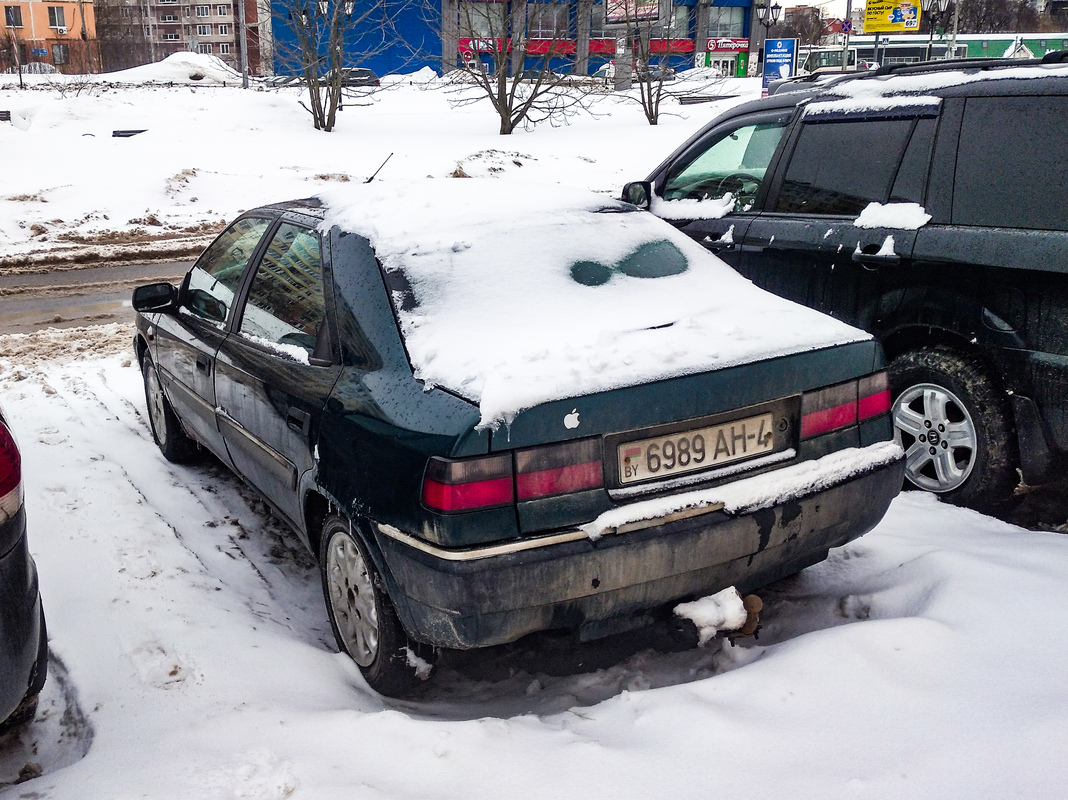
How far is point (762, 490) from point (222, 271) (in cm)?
270

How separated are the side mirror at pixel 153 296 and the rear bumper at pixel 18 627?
6.43ft

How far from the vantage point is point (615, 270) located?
10.5ft

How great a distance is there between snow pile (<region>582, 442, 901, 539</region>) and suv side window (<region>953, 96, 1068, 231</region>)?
1.32 m

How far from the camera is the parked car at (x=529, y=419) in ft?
7.84

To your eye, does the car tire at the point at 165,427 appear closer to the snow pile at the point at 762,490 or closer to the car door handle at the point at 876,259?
the snow pile at the point at 762,490

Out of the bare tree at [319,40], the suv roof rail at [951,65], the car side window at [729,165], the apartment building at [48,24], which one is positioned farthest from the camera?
the apartment building at [48,24]

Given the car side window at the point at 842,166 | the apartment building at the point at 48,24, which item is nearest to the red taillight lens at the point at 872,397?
the car side window at the point at 842,166

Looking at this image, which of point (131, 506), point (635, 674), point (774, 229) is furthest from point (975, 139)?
point (131, 506)

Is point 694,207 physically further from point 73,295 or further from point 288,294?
point 73,295

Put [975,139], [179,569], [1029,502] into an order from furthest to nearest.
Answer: [1029,502] → [975,139] → [179,569]

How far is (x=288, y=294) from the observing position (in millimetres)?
3350

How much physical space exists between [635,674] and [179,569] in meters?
1.84

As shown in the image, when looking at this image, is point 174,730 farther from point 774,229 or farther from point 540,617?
point 774,229

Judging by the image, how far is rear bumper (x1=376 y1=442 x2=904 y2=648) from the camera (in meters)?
2.38
